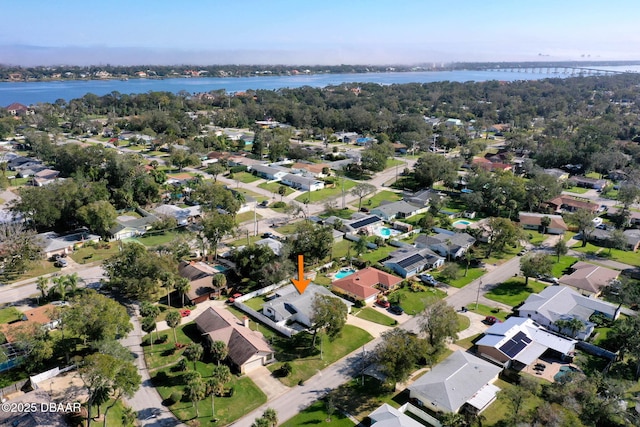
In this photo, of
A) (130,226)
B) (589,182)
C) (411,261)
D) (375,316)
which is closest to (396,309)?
(375,316)

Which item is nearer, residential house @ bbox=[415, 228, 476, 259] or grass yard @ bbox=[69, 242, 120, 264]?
grass yard @ bbox=[69, 242, 120, 264]

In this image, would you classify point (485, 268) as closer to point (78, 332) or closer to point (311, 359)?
point (311, 359)

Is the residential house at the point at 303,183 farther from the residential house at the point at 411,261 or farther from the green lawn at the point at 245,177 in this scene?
the residential house at the point at 411,261

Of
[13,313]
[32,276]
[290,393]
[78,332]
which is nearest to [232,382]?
[290,393]

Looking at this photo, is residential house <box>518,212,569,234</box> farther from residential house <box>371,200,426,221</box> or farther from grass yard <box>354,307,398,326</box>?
grass yard <box>354,307,398,326</box>

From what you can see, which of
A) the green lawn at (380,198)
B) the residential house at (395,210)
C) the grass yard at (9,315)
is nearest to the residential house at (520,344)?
the residential house at (395,210)

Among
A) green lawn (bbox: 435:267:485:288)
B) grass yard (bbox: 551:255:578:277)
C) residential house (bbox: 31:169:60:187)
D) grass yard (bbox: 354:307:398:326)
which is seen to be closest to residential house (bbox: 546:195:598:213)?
grass yard (bbox: 551:255:578:277)

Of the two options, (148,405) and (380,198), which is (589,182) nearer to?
(380,198)
